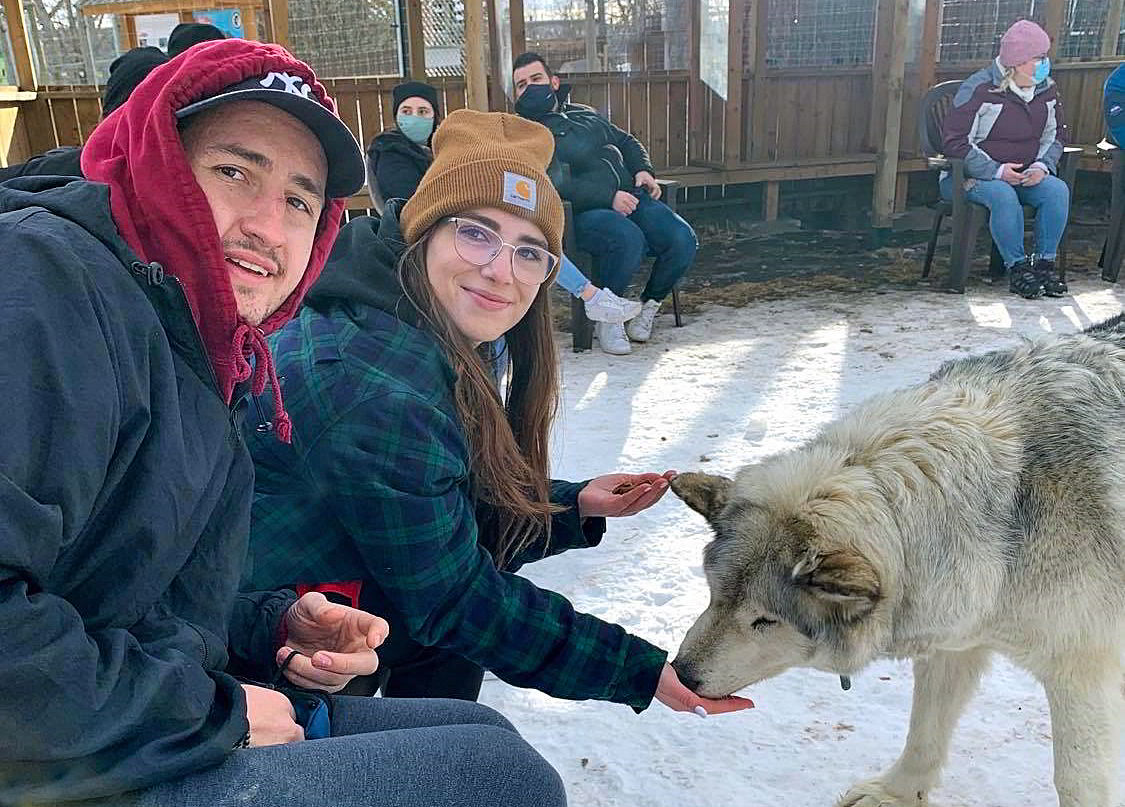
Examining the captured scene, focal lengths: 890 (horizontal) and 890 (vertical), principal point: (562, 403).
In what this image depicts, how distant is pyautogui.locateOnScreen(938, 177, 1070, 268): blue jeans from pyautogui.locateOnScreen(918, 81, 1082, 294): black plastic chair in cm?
12

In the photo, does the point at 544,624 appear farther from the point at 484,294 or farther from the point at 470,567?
the point at 484,294

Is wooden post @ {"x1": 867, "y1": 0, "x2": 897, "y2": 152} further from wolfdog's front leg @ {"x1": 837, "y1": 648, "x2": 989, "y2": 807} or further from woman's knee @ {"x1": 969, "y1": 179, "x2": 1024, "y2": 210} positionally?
wolfdog's front leg @ {"x1": 837, "y1": 648, "x2": 989, "y2": 807}

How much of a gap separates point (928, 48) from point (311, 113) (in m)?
10.4

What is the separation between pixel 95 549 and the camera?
1.14 m

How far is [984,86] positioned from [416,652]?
23.7 ft

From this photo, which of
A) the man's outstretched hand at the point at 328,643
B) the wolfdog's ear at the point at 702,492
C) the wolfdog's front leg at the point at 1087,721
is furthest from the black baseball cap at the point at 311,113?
the wolfdog's front leg at the point at 1087,721

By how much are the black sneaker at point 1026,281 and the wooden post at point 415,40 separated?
5.92 m

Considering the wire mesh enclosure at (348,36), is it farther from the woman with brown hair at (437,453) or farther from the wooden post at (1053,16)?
the woman with brown hair at (437,453)

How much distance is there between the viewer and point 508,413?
2.52 m

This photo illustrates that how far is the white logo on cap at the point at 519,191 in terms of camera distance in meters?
2.18

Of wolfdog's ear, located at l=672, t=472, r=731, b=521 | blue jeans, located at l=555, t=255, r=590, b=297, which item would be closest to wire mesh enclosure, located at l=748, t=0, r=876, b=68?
blue jeans, located at l=555, t=255, r=590, b=297

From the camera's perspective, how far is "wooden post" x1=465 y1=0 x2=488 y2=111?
7.00m

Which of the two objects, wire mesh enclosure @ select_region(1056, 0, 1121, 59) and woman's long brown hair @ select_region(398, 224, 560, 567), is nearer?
woman's long brown hair @ select_region(398, 224, 560, 567)

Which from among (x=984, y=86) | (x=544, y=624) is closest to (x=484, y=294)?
(x=544, y=624)
